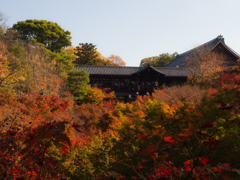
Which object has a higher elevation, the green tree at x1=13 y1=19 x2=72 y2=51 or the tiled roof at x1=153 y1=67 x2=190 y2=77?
the green tree at x1=13 y1=19 x2=72 y2=51

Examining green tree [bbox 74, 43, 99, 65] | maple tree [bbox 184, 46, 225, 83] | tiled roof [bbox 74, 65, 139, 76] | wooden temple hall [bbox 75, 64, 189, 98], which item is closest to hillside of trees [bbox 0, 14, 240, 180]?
maple tree [bbox 184, 46, 225, 83]

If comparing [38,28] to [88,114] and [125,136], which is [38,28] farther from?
[125,136]

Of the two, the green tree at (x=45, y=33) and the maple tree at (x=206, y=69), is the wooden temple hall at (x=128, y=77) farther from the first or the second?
the maple tree at (x=206, y=69)

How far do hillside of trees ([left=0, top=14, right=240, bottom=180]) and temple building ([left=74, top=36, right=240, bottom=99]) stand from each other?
8.20 feet

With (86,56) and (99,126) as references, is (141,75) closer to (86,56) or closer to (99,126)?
(99,126)

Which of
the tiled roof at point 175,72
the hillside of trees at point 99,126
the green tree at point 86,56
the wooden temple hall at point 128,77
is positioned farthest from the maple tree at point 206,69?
the green tree at point 86,56

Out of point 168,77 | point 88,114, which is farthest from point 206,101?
point 168,77

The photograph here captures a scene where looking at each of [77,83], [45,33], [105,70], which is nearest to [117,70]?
[105,70]

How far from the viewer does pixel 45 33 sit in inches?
873

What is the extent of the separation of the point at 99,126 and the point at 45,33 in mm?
15306

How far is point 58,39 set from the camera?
75.6ft

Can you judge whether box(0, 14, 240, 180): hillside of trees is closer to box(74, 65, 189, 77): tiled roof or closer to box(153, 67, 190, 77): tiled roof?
box(74, 65, 189, 77): tiled roof

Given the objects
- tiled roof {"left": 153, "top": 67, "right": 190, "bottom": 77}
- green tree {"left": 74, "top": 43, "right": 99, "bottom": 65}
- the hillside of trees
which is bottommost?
the hillside of trees

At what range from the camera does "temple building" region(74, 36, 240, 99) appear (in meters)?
22.3
